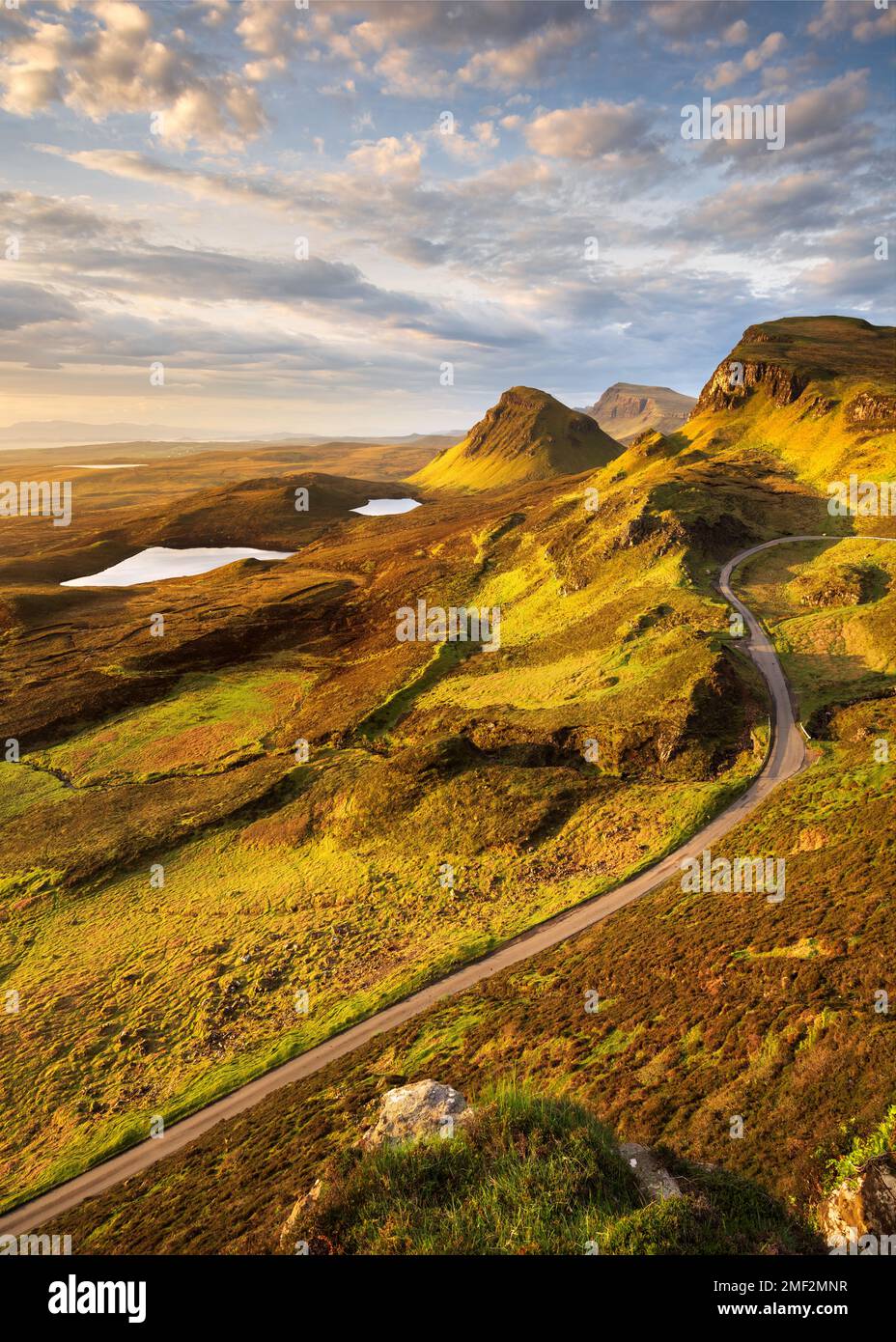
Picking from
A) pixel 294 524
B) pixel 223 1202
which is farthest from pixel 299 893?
pixel 294 524

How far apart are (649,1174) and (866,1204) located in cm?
384

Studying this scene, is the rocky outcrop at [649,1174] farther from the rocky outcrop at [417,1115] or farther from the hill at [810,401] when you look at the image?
the hill at [810,401]

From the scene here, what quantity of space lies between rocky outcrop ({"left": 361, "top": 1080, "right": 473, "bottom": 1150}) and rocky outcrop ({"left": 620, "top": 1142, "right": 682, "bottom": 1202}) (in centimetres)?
364

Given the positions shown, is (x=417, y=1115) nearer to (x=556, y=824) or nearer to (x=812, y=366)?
(x=556, y=824)

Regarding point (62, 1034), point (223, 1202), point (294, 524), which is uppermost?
point (294, 524)

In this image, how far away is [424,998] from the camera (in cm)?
2938

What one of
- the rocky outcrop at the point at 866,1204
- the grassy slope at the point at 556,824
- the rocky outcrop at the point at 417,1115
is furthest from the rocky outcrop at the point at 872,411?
the rocky outcrop at the point at 417,1115

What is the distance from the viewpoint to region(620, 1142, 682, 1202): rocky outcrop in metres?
12.1

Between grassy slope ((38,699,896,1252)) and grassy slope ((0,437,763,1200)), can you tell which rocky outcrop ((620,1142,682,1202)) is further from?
grassy slope ((0,437,763,1200))

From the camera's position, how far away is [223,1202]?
19.1m

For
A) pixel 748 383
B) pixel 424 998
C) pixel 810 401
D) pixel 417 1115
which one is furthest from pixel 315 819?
pixel 748 383

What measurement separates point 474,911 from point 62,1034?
21.8 m

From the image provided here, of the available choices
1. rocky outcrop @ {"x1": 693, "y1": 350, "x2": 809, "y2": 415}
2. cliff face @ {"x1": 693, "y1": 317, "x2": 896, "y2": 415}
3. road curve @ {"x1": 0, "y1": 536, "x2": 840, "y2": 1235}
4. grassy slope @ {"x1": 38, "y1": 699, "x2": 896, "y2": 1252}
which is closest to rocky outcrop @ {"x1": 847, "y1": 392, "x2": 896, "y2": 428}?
cliff face @ {"x1": 693, "y1": 317, "x2": 896, "y2": 415}
